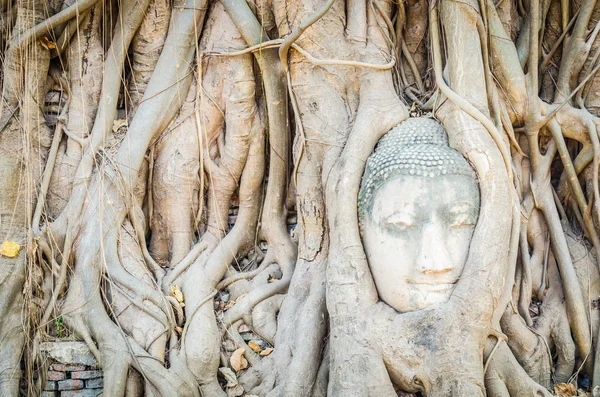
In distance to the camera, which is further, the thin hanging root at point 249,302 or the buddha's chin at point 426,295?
the thin hanging root at point 249,302

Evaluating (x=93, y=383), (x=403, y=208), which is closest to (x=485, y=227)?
(x=403, y=208)

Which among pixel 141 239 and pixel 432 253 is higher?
pixel 141 239

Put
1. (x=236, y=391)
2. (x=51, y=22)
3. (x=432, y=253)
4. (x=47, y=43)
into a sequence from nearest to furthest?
(x=432, y=253)
(x=236, y=391)
(x=51, y=22)
(x=47, y=43)

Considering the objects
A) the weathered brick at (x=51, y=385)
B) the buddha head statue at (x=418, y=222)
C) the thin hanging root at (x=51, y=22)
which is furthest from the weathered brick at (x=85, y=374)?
the thin hanging root at (x=51, y=22)

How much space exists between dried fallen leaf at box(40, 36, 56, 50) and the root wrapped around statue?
3 centimetres

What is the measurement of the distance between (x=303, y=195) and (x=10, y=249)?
1.54m

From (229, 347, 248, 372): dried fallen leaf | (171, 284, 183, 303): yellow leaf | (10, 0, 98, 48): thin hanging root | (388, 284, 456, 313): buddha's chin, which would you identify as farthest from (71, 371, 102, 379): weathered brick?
(10, 0, 98, 48): thin hanging root

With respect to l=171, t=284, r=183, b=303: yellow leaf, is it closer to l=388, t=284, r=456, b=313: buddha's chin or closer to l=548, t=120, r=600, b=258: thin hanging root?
l=388, t=284, r=456, b=313: buddha's chin

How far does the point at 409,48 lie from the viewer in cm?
388

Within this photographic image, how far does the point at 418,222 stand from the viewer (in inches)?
122

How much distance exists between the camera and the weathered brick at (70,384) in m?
3.50

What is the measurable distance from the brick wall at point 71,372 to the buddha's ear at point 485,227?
1.85 meters

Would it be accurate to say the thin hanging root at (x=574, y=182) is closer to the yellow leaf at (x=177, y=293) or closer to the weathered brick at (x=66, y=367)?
the yellow leaf at (x=177, y=293)

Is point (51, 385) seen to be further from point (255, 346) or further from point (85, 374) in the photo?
point (255, 346)
